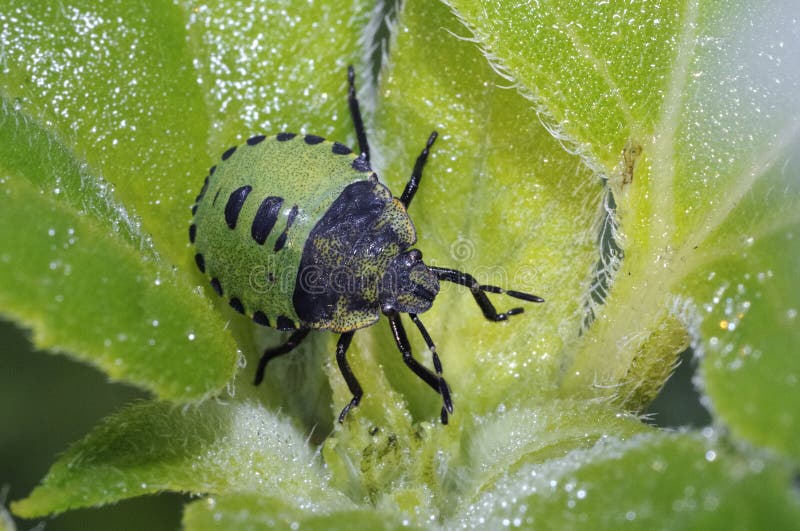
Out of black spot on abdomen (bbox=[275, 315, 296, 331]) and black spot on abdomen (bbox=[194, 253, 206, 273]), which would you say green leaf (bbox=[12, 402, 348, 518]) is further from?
black spot on abdomen (bbox=[194, 253, 206, 273])

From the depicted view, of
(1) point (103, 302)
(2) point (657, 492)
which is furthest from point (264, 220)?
(2) point (657, 492)

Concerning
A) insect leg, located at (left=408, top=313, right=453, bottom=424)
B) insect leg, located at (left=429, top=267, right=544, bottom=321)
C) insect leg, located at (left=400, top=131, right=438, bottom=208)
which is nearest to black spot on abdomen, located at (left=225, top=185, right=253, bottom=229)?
insect leg, located at (left=400, top=131, right=438, bottom=208)

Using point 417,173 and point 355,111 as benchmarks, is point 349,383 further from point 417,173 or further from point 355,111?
point 355,111

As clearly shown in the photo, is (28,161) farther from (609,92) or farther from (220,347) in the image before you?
(609,92)

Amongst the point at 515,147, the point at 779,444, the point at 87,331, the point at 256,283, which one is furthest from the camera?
the point at 256,283

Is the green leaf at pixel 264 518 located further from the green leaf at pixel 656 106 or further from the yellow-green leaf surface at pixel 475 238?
the green leaf at pixel 656 106

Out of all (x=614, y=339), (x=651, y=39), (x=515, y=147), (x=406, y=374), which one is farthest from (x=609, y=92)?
(x=406, y=374)

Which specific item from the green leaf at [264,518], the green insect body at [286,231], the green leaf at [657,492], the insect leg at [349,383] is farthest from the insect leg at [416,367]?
the green leaf at [264,518]
